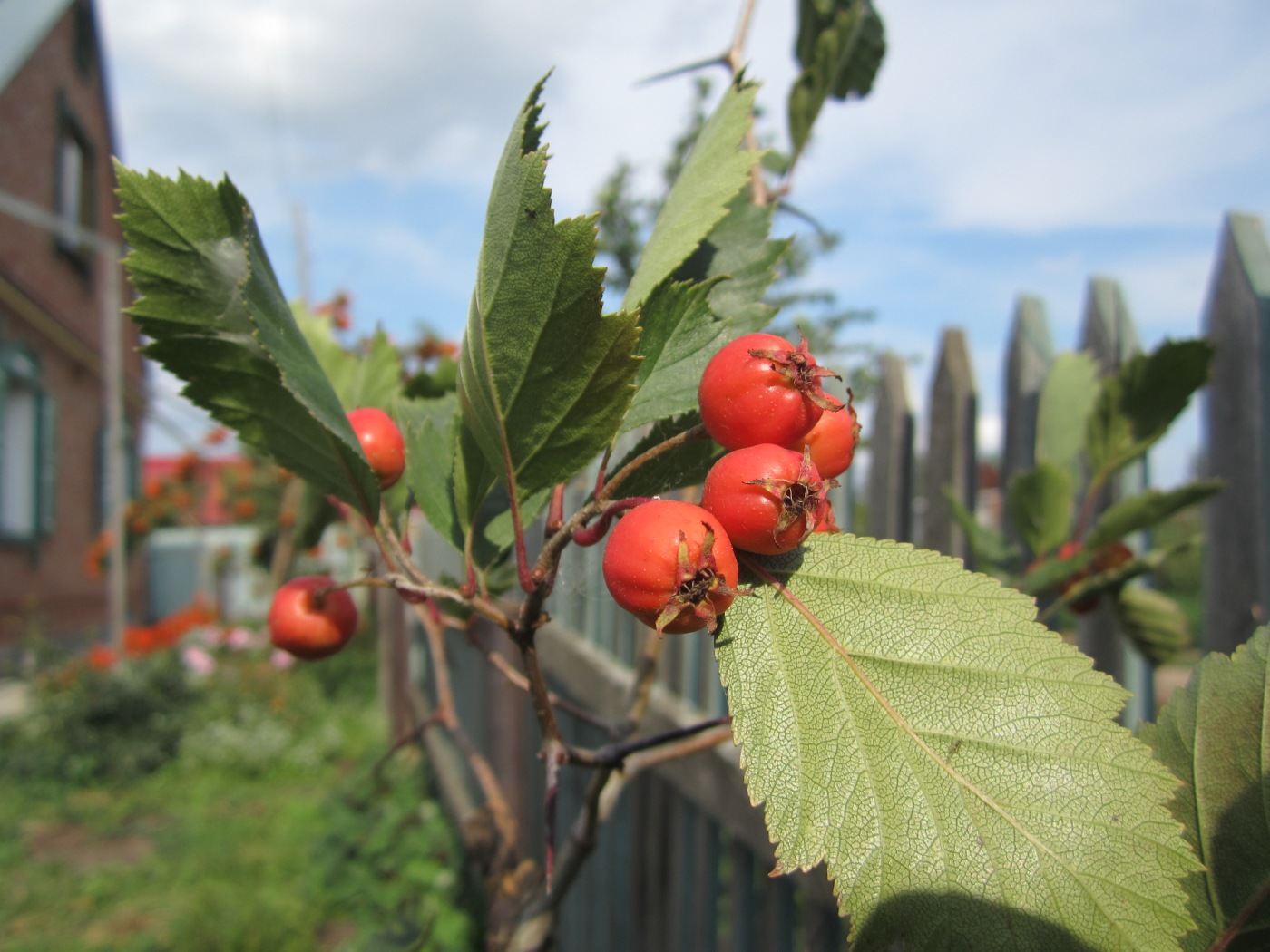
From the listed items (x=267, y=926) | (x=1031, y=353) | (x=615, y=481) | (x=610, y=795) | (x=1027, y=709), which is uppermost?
(x=1031, y=353)

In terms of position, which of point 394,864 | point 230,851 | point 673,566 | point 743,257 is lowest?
point 230,851

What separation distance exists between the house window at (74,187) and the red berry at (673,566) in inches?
528

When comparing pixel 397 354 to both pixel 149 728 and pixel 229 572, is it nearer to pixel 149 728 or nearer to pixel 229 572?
pixel 149 728

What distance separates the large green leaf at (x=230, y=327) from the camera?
0.66 m

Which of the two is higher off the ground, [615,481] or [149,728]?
[615,481]

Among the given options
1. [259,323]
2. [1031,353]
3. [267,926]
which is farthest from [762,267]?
[267,926]

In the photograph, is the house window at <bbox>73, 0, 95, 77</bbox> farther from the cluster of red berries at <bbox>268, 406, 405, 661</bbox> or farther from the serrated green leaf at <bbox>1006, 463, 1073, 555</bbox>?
the serrated green leaf at <bbox>1006, 463, 1073, 555</bbox>

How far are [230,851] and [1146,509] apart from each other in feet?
20.0

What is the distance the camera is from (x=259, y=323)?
2.02ft

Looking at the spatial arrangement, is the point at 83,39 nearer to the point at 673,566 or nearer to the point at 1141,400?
the point at 1141,400

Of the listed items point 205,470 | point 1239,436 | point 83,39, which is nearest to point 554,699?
point 1239,436

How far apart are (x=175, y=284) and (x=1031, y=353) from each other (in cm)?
205

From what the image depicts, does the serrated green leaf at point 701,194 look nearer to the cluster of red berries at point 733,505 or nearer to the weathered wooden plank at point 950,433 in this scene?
the cluster of red berries at point 733,505

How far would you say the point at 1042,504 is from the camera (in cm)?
125
